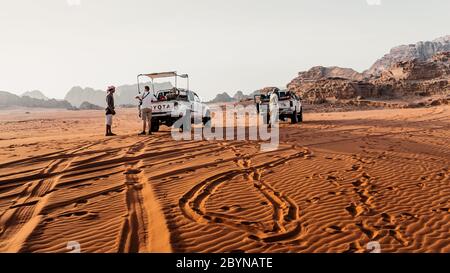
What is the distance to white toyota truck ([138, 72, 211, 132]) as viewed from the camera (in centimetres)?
1449

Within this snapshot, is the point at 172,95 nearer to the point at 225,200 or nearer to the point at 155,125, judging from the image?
the point at 155,125

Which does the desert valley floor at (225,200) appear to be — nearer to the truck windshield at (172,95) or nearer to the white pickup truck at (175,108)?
the white pickup truck at (175,108)

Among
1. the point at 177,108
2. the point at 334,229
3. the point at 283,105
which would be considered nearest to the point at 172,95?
the point at 177,108

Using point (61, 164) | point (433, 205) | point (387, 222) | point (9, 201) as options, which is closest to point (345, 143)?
point (433, 205)

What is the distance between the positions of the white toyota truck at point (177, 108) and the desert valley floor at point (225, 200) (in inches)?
186

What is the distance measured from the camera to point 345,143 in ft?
38.2

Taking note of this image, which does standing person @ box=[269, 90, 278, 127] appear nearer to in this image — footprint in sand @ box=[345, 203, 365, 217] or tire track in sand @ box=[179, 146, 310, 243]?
tire track in sand @ box=[179, 146, 310, 243]

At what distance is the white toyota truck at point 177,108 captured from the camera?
1449 centimetres

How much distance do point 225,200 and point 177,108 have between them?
376 inches

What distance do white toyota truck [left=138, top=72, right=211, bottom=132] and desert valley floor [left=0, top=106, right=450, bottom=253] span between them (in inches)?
186

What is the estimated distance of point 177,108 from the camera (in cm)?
1468

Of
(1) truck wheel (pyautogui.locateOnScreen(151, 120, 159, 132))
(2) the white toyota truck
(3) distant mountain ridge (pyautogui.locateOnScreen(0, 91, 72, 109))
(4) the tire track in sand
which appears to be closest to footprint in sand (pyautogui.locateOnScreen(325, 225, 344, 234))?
(4) the tire track in sand

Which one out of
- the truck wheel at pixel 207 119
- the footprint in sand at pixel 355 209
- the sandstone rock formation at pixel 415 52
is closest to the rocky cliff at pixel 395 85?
the truck wheel at pixel 207 119
